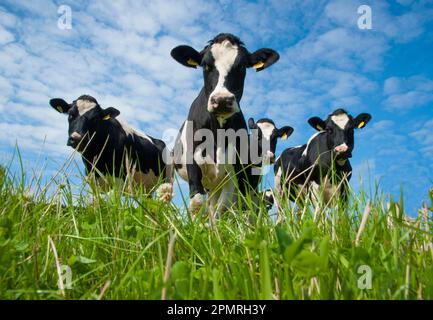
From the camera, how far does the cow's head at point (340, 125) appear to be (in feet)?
36.9

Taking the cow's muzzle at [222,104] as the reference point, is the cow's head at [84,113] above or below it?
above

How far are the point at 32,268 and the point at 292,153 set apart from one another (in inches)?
491

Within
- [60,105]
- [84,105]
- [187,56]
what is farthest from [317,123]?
Answer: [187,56]

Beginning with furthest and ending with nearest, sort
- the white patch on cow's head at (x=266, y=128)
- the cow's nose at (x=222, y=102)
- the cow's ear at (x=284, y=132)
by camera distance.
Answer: the cow's ear at (x=284, y=132) → the white patch on cow's head at (x=266, y=128) → the cow's nose at (x=222, y=102)

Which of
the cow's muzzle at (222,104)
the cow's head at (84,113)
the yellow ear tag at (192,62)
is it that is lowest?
the cow's muzzle at (222,104)

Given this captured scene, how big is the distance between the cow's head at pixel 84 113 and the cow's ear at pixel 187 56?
4.06m

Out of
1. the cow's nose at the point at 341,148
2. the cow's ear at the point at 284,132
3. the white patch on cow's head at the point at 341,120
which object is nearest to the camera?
the cow's nose at the point at 341,148

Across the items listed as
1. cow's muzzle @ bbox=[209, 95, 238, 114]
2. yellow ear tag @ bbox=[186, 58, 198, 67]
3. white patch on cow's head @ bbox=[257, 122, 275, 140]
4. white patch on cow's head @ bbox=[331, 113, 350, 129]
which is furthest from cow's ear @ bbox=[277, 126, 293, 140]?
cow's muzzle @ bbox=[209, 95, 238, 114]

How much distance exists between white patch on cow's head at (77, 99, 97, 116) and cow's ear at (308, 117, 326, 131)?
549 cm

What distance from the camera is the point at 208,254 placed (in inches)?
83.7

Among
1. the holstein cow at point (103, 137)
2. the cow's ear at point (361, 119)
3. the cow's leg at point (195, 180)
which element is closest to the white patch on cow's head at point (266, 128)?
the cow's ear at point (361, 119)

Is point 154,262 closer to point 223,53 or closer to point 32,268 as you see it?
point 32,268

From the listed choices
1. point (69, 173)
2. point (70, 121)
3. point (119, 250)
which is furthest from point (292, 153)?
point (119, 250)

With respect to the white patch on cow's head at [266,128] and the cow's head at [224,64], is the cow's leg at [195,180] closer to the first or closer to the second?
the cow's head at [224,64]
